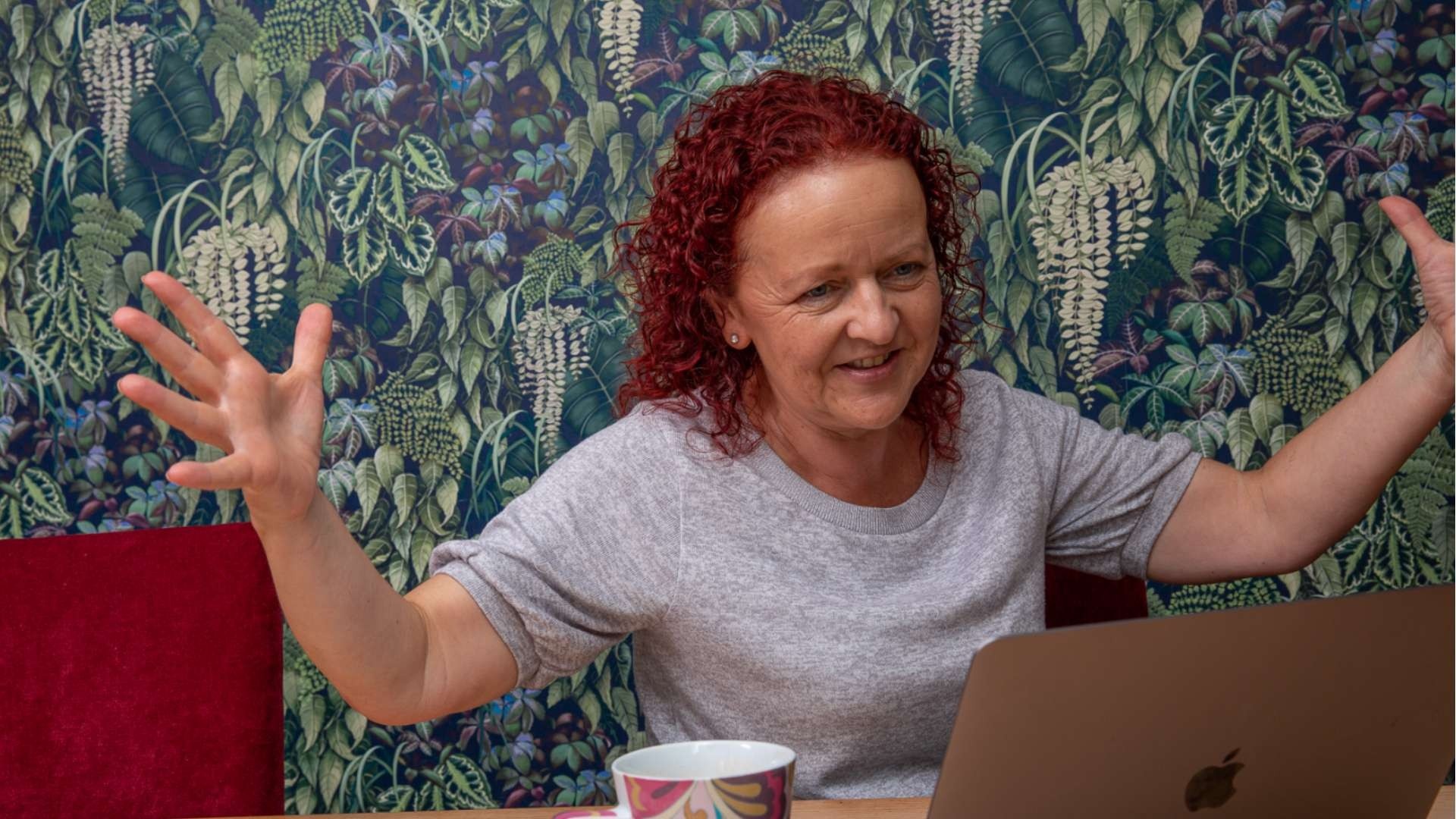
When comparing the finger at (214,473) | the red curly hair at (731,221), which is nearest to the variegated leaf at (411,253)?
the red curly hair at (731,221)

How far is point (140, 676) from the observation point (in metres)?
1.34

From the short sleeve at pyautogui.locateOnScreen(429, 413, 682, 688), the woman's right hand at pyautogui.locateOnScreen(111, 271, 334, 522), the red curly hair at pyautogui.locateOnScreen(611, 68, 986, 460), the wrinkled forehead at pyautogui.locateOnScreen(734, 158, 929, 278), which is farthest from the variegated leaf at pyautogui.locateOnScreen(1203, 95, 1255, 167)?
the woman's right hand at pyautogui.locateOnScreen(111, 271, 334, 522)

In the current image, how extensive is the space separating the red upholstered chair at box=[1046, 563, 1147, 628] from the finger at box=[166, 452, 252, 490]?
3.34ft

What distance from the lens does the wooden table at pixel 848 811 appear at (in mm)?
1061

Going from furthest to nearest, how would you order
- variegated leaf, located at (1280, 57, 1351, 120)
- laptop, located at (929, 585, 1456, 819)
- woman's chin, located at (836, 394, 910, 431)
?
variegated leaf, located at (1280, 57, 1351, 120) < woman's chin, located at (836, 394, 910, 431) < laptop, located at (929, 585, 1456, 819)

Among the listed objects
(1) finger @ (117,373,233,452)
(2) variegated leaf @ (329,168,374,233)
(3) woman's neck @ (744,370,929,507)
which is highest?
(2) variegated leaf @ (329,168,374,233)

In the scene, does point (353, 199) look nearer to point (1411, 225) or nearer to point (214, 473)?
point (214, 473)

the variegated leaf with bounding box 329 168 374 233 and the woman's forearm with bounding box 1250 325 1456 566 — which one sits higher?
the variegated leaf with bounding box 329 168 374 233

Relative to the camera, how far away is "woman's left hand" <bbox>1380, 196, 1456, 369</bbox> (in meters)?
1.29

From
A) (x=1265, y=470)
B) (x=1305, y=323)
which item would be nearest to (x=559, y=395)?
(x=1265, y=470)

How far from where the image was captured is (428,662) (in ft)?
4.00

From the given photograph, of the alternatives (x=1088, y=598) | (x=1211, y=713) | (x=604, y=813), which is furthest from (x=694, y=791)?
(x=1088, y=598)

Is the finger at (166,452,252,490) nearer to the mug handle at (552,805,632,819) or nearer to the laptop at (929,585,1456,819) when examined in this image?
the mug handle at (552,805,632,819)

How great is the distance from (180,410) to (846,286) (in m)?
0.71
